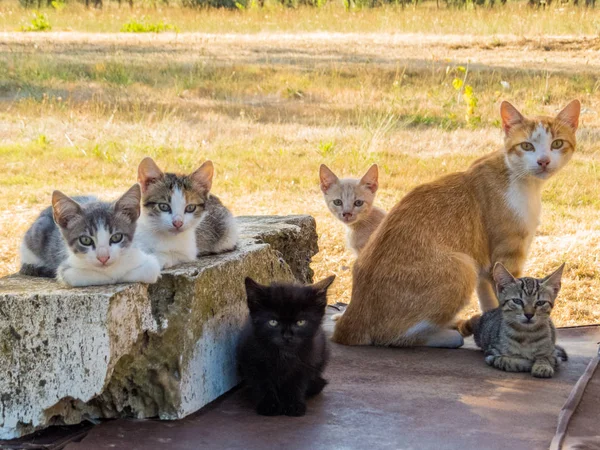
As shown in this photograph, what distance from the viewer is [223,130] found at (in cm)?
1167

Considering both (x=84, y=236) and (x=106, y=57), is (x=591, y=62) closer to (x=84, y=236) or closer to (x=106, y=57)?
(x=106, y=57)

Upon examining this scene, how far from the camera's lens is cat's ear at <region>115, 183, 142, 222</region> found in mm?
3994

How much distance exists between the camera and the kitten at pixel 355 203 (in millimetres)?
6547

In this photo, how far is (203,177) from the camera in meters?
4.62

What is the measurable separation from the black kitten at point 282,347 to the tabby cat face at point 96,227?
0.68 meters

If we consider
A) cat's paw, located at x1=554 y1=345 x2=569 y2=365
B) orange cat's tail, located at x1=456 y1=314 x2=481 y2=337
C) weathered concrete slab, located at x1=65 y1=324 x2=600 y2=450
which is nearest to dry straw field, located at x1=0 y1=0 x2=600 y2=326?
orange cat's tail, located at x1=456 y1=314 x2=481 y2=337

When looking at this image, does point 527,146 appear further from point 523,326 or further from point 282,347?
point 282,347

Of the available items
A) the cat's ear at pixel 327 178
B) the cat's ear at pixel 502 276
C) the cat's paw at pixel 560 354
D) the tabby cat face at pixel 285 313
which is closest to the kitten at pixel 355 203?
the cat's ear at pixel 327 178

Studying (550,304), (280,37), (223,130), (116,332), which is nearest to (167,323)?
(116,332)

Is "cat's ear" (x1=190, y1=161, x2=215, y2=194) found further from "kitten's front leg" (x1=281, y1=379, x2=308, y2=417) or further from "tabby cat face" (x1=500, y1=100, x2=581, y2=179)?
"tabby cat face" (x1=500, y1=100, x2=581, y2=179)

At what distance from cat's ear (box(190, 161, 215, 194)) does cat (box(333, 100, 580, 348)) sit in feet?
4.09

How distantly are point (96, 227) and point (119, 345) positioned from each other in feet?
1.75

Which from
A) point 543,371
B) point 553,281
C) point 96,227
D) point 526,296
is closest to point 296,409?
point 96,227

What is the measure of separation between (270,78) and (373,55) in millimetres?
2425
